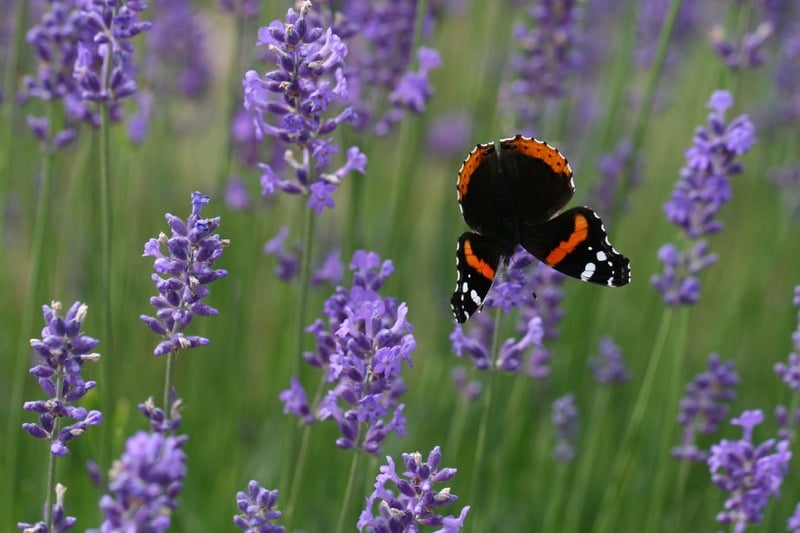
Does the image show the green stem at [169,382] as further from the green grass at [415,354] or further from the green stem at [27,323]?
the green stem at [27,323]

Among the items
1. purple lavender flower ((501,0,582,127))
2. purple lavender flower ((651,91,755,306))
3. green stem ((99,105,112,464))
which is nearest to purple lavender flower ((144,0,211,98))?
purple lavender flower ((501,0,582,127))

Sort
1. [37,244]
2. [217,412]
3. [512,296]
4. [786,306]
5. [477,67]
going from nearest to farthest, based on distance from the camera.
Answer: [512,296] < [37,244] < [217,412] < [786,306] < [477,67]

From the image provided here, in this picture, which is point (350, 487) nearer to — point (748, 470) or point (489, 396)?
point (489, 396)

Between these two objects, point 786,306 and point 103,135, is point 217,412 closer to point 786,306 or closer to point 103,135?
point 103,135

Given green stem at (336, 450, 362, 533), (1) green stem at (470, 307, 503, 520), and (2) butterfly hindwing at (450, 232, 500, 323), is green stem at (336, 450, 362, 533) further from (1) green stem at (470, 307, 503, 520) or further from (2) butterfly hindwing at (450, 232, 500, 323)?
(1) green stem at (470, 307, 503, 520)

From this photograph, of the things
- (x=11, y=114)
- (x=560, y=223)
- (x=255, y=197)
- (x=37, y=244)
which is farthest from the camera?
(x=255, y=197)

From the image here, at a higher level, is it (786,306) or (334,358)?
(786,306)

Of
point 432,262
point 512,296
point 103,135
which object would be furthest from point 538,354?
point 432,262
